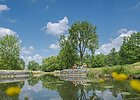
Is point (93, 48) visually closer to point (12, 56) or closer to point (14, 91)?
point (12, 56)

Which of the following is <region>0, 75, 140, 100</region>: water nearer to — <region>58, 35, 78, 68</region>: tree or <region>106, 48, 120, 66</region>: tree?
<region>58, 35, 78, 68</region>: tree

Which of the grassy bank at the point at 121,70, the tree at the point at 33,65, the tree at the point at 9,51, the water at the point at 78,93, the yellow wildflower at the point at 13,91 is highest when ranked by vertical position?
the tree at the point at 33,65

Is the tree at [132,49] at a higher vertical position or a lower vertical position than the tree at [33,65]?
lower

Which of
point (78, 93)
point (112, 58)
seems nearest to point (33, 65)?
point (112, 58)

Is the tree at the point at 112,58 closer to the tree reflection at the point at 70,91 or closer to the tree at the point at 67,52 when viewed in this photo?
the tree at the point at 67,52

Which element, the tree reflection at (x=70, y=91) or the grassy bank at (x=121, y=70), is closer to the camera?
the tree reflection at (x=70, y=91)

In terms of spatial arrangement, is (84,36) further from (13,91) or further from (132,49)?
(13,91)

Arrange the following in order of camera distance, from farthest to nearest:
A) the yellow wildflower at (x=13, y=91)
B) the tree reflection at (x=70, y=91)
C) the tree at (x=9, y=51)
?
the tree at (x=9, y=51) → the tree reflection at (x=70, y=91) → the yellow wildflower at (x=13, y=91)

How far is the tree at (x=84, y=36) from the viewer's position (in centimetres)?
5797

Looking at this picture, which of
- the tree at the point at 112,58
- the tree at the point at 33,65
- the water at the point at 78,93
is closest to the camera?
the water at the point at 78,93

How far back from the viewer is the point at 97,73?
3559 cm

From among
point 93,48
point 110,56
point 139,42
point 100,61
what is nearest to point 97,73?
point 93,48

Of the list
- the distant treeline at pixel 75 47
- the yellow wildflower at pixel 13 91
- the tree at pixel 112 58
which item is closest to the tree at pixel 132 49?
the distant treeline at pixel 75 47

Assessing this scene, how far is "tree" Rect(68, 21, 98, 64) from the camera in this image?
5797cm
